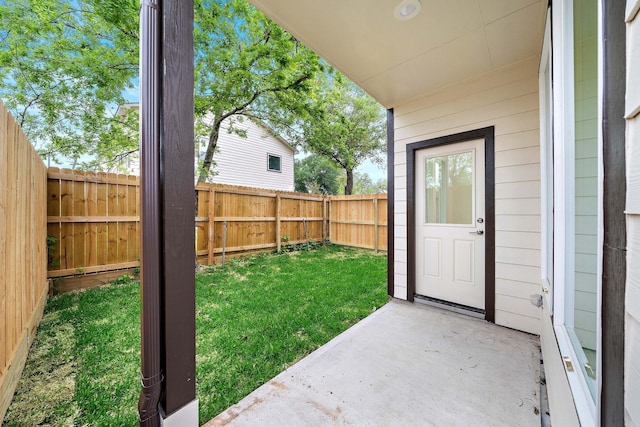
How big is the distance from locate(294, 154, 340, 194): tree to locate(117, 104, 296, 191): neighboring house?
418 cm

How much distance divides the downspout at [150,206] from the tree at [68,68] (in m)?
→ 4.92

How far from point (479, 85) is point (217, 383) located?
353 cm

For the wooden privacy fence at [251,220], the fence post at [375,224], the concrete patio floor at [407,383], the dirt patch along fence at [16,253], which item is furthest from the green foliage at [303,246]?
the dirt patch along fence at [16,253]

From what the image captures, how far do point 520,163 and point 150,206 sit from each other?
9.69ft

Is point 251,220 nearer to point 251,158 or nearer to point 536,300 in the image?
point 251,158

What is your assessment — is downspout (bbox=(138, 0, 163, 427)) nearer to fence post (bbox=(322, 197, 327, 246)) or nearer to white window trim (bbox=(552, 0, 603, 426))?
white window trim (bbox=(552, 0, 603, 426))

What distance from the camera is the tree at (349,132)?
845 centimetres

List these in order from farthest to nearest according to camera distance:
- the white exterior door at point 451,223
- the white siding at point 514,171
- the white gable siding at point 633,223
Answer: the white exterior door at point 451,223, the white siding at point 514,171, the white gable siding at point 633,223

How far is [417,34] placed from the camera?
6.38ft

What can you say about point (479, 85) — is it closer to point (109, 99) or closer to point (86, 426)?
point (86, 426)

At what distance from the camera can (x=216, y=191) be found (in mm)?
5125

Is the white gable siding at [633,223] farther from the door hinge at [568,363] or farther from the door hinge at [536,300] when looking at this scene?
the door hinge at [536,300]

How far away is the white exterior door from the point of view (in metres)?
2.69

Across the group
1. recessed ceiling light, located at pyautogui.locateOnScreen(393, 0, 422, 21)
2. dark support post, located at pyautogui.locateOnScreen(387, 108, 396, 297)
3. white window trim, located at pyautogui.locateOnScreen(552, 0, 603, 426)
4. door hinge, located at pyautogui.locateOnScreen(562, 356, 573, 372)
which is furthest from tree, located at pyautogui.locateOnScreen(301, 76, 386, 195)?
door hinge, located at pyautogui.locateOnScreen(562, 356, 573, 372)
